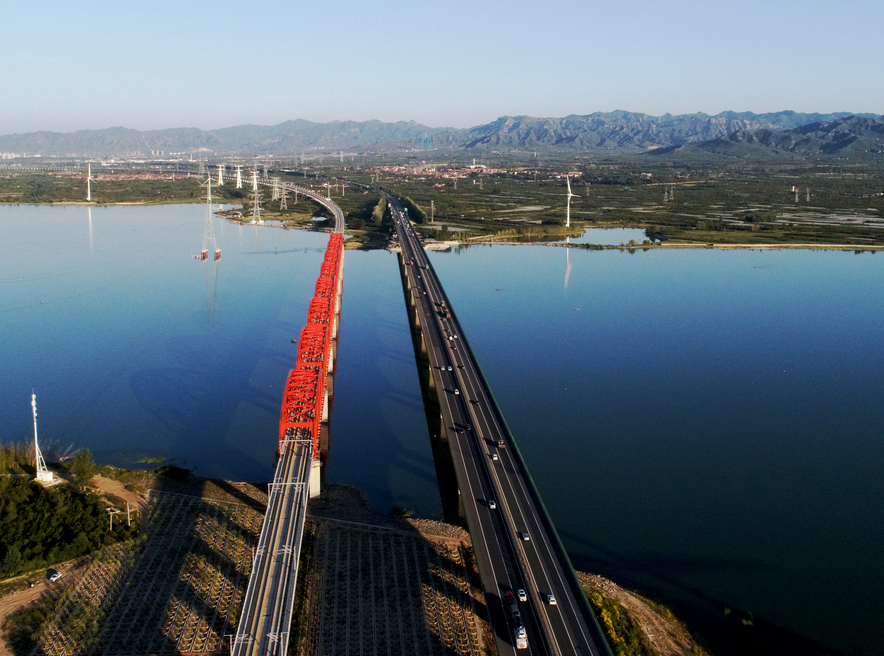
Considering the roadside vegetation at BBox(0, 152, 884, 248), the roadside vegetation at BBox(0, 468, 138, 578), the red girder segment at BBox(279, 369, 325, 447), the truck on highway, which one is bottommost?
the roadside vegetation at BBox(0, 468, 138, 578)

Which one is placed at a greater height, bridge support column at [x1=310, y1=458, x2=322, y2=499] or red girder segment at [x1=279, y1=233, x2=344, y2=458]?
red girder segment at [x1=279, y1=233, x2=344, y2=458]

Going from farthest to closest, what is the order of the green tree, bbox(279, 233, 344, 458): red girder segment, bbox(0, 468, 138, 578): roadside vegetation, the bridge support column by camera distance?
1. bbox(279, 233, 344, 458): red girder segment
2. the bridge support column
3. the green tree
4. bbox(0, 468, 138, 578): roadside vegetation

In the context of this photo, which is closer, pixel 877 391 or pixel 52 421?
pixel 52 421

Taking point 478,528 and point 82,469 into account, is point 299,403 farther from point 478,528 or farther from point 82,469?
point 478,528

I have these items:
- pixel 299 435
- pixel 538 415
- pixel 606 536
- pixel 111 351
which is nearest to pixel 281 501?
pixel 299 435

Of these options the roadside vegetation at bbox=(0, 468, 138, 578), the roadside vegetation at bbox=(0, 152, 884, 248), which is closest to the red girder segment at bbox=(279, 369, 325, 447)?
the roadside vegetation at bbox=(0, 468, 138, 578)

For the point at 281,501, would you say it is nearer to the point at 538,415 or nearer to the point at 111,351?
the point at 538,415

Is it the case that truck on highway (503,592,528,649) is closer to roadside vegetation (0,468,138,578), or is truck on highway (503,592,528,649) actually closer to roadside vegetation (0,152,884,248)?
roadside vegetation (0,468,138,578)

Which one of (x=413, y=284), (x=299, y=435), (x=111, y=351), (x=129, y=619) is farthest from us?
(x=413, y=284)
